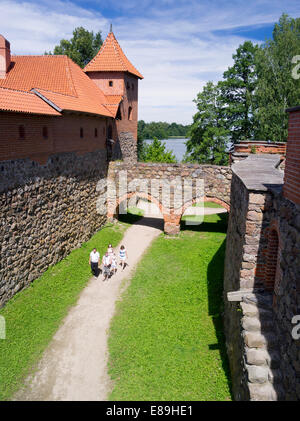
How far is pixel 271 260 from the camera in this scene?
5750mm

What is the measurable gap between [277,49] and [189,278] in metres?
17.4

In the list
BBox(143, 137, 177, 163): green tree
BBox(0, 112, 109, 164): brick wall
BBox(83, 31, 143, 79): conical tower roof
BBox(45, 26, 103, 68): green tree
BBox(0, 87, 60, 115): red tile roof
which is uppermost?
BBox(45, 26, 103, 68): green tree

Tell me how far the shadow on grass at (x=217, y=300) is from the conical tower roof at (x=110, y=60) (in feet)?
39.5

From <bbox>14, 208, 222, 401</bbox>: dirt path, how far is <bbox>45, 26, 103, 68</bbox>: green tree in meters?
26.1

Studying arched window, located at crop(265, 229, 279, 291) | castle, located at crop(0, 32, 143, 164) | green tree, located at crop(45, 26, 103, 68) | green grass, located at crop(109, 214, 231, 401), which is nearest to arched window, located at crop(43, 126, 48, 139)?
castle, located at crop(0, 32, 143, 164)

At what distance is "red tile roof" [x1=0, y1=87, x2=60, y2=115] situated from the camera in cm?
898

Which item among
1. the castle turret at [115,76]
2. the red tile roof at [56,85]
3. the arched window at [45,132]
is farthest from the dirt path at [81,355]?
the castle turret at [115,76]

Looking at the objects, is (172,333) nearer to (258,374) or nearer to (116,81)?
(258,374)

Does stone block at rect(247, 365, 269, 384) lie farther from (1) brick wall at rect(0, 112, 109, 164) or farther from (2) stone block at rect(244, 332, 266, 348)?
(1) brick wall at rect(0, 112, 109, 164)

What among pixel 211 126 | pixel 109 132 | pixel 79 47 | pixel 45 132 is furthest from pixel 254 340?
pixel 79 47

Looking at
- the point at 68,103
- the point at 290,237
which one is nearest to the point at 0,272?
the point at 68,103

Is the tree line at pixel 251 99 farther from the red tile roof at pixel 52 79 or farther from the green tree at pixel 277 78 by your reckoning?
the red tile roof at pixel 52 79

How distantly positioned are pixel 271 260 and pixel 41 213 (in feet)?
25.9

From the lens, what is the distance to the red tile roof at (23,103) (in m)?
8.98
